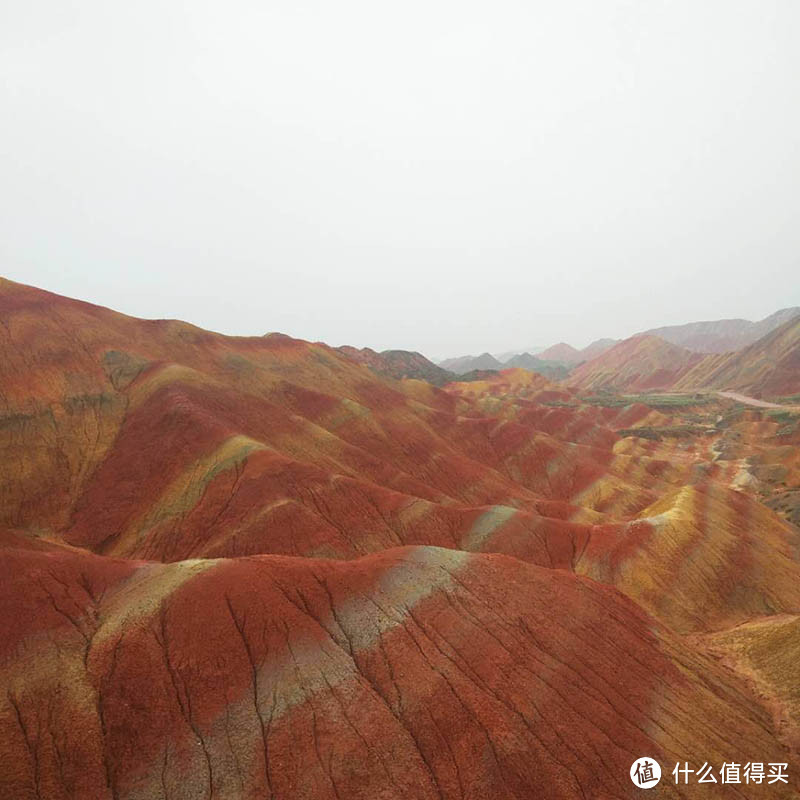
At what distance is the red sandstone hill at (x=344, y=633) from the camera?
1723 centimetres

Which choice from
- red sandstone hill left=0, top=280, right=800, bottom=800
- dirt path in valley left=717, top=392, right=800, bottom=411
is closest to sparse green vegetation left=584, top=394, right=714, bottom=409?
dirt path in valley left=717, top=392, right=800, bottom=411

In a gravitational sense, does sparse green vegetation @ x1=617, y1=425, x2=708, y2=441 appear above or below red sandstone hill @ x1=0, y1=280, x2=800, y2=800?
above

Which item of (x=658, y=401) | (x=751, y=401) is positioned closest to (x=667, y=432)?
(x=658, y=401)

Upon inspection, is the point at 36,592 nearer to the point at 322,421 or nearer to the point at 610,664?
the point at 610,664

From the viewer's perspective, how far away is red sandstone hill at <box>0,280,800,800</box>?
17.2m

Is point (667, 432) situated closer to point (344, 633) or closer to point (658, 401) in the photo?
point (658, 401)

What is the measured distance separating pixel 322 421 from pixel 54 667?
52887 millimetres

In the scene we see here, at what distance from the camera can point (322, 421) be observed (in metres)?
71.3

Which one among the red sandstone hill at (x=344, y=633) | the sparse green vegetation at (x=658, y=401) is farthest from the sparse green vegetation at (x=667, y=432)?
the red sandstone hill at (x=344, y=633)

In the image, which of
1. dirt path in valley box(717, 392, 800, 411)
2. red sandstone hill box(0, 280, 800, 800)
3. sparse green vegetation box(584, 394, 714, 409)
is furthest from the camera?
sparse green vegetation box(584, 394, 714, 409)

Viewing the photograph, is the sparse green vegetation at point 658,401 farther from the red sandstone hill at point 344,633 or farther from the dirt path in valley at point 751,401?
the red sandstone hill at point 344,633

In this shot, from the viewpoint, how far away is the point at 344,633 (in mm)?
22062

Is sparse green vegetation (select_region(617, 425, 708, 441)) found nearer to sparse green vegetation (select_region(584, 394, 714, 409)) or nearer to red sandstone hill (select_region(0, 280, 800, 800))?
sparse green vegetation (select_region(584, 394, 714, 409))

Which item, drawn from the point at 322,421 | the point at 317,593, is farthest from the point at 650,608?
the point at 322,421
